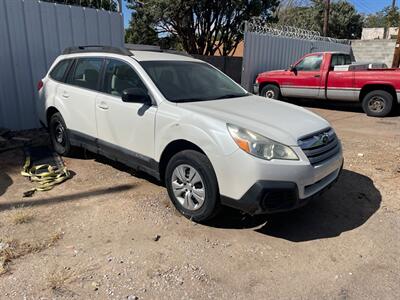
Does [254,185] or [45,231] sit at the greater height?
[254,185]

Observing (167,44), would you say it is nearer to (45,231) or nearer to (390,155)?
(390,155)

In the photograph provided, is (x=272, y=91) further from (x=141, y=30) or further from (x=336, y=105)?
(x=141, y=30)

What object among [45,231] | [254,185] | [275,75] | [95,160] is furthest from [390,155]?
[275,75]

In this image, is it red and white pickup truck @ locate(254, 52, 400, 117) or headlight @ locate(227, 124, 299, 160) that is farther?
red and white pickup truck @ locate(254, 52, 400, 117)

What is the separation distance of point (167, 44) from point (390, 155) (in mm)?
17243

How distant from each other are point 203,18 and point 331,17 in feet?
88.5

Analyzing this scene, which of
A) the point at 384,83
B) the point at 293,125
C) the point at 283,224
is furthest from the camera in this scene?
the point at 384,83

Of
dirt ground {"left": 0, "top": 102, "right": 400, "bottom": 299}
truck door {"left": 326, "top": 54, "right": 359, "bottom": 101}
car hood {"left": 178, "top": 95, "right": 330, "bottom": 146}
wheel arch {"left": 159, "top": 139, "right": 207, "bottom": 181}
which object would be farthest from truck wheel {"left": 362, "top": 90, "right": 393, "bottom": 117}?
wheel arch {"left": 159, "top": 139, "right": 207, "bottom": 181}

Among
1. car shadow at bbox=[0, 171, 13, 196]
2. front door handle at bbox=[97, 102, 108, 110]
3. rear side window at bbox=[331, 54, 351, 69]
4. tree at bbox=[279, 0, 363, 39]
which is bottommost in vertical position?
car shadow at bbox=[0, 171, 13, 196]

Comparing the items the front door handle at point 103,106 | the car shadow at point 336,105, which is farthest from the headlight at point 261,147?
the car shadow at point 336,105

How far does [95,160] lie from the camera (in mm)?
5926

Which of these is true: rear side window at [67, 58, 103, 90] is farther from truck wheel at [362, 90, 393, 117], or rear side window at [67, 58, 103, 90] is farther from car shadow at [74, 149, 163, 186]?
truck wheel at [362, 90, 393, 117]

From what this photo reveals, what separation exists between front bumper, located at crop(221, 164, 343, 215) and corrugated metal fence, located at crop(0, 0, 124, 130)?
18.9ft

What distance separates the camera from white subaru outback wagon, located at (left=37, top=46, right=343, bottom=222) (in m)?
3.35
